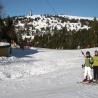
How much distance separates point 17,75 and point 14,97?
1071 cm

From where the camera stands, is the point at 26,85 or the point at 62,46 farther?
the point at 62,46

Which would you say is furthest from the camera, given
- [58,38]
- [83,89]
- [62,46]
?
[58,38]

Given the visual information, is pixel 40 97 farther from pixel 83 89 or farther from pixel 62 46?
pixel 62 46

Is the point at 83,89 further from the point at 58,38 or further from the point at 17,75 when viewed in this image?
the point at 58,38

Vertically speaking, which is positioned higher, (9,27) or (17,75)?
(9,27)

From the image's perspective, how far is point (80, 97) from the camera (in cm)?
1491

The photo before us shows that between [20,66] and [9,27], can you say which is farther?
[9,27]

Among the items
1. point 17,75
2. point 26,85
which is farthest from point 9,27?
point 26,85

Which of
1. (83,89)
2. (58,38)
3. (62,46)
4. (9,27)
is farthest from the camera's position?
(58,38)

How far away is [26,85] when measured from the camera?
66.2ft

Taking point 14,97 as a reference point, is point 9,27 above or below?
above

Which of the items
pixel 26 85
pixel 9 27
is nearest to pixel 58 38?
pixel 9 27

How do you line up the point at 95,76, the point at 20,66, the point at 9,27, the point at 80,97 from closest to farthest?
the point at 80,97
the point at 95,76
the point at 20,66
the point at 9,27

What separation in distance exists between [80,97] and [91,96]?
0.53 m
